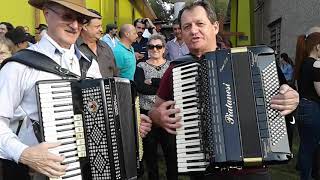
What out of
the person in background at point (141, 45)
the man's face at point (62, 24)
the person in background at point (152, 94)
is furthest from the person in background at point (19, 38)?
the man's face at point (62, 24)

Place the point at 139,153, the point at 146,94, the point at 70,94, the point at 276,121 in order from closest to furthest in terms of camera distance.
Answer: the point at 70,94 < the point at 276,121 < the point at 139,153 < the point at 146,94

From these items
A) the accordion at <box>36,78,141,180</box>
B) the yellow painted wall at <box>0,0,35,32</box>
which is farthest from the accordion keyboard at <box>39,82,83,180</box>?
the yellow painted wall at <box>0,0,35,32</box>

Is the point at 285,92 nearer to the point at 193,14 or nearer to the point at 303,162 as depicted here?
the point at 193,14

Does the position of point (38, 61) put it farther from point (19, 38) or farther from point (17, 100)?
point (19, 38)

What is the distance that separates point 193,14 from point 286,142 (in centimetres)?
→ 103

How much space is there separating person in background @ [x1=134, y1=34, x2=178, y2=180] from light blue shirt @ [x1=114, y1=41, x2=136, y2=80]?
275 millimetres

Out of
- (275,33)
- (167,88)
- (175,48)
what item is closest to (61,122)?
(167,88)

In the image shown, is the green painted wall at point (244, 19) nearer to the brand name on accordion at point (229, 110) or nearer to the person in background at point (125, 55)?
the person in background at point (125, 55)

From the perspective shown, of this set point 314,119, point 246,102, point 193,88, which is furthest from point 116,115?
point 314,119

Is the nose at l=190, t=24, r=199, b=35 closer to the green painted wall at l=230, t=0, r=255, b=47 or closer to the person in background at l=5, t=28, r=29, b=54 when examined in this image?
the person in background at l=5, t=28, r=29, b=54

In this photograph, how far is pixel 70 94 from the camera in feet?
9.32

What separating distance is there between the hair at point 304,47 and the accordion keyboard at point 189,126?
3.02 meters

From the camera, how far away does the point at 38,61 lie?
2898mm

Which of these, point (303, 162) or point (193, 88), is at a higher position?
point (193, 88)
